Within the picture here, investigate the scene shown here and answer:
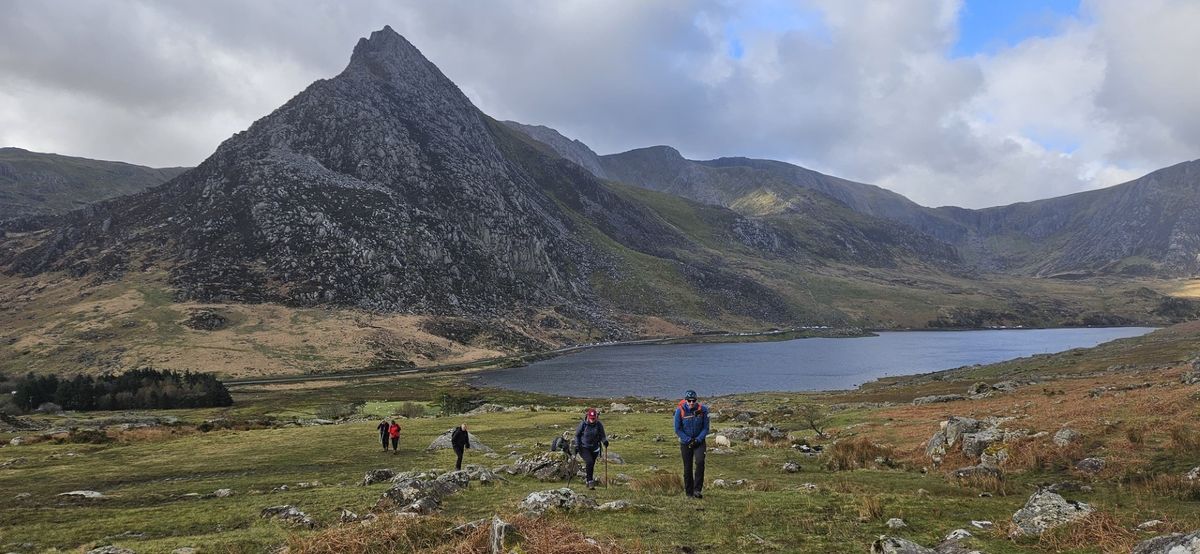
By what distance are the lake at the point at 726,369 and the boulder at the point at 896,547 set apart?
95603 millimetres

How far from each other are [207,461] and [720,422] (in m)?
34.9

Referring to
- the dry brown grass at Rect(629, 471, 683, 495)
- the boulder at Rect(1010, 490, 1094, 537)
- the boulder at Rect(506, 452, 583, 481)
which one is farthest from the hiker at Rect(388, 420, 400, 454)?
the boulder at Rect(1010, 490, 1094, 537)

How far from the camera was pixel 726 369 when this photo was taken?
481 ft

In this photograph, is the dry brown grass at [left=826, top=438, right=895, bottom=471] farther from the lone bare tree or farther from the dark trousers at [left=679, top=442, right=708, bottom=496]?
the dark trousers at [left=679, top=442, right=708, bottom=496]

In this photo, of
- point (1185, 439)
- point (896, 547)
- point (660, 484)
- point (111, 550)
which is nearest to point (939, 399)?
point (1185, 439)

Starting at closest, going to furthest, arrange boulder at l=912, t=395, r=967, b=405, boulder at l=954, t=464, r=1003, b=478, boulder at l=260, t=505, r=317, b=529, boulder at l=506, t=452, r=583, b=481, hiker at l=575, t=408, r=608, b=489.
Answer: boulder at l=260, t=505, r=317, b=529 < boulder at l=954, t=464, r=1003, b=478 < hiker at l=575, t=408, r=608, b=489 < boulder at l=506, t=452, r=583, b=481 < boulder at l=912, t=395, r=967, b=405

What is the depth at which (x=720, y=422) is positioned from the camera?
4884 cm

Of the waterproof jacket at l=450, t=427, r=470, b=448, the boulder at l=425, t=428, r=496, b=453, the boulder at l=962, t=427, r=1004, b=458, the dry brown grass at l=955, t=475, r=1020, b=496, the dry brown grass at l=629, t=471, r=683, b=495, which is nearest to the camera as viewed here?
the dry brown grass at l=955, t=475, r=1020, b=496

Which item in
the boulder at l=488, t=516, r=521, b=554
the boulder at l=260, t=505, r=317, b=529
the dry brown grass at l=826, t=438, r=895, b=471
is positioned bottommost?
the dry brown grass at l=826, t=438, r=895, b=471

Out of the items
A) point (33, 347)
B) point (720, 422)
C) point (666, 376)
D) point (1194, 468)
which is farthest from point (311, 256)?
point (1194, 468)

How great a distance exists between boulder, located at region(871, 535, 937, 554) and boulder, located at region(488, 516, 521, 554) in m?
6.50

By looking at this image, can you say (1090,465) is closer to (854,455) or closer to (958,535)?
(854,455)

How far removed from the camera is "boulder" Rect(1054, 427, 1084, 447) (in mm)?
21530

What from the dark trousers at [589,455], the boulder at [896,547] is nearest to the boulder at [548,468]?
the dark trousers at [589,455]
